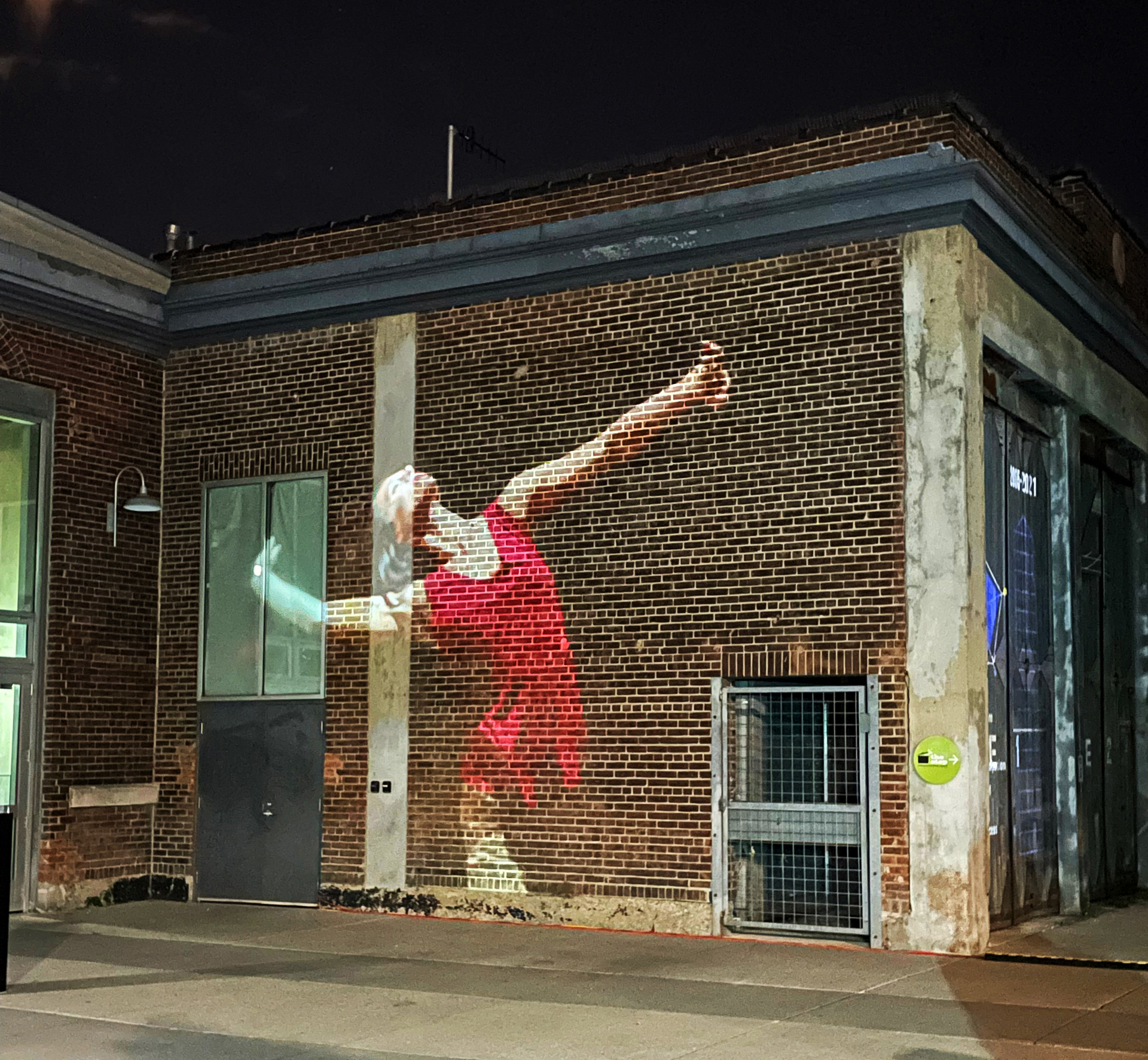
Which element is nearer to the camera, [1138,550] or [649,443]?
[649,443]

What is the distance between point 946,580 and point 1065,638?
384 cm

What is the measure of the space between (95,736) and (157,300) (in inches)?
184

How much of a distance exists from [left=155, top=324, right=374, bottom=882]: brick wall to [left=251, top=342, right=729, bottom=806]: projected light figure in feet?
1.68

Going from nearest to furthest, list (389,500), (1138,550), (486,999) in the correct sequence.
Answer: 1. (486,999)
2. (389,500)
3. (1138,550)

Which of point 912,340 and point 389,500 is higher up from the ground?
point 912,340

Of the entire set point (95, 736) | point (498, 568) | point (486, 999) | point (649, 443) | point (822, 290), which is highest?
point (822, 290)

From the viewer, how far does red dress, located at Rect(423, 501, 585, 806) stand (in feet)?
45.3

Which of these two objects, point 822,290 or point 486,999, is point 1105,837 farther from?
point 486,999

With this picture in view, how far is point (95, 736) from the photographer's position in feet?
50.2

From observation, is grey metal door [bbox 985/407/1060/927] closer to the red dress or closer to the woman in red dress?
the woman in red dress

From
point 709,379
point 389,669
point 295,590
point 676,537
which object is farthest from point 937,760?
point 295,590

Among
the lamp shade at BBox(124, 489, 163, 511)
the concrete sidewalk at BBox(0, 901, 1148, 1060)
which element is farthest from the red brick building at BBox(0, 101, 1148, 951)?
the concrete sidewalk at BBox(0, 901, 1148, 1060)

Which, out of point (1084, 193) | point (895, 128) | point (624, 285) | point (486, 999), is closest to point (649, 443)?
point (624, 285)

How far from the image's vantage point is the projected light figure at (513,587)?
13.7 m
